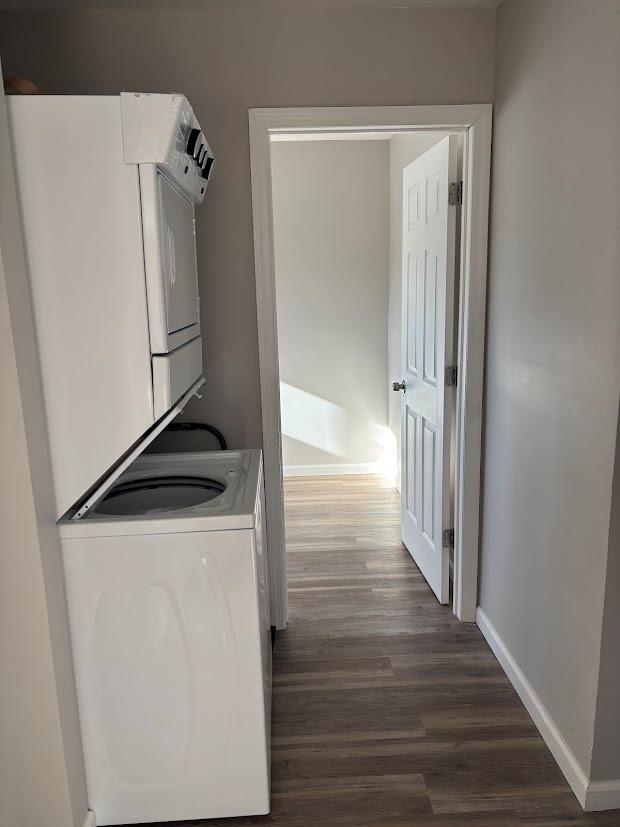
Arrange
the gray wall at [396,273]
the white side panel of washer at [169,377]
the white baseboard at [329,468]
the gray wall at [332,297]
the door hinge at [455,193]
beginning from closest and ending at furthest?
1. the white side panel of washer at [169,377]
2. the door hinge at [455,193]
3. the gray wall at [396,273]
4. the gray wall at [332,297]
5. the white baseboard at [329,468]

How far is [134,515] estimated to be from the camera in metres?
1.80

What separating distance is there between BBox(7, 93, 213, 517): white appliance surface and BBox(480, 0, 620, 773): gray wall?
1084mm

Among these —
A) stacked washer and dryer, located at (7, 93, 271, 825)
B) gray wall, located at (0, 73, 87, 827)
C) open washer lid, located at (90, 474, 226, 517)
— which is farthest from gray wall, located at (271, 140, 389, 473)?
gray wall, located at (0, 73, 87, 827)

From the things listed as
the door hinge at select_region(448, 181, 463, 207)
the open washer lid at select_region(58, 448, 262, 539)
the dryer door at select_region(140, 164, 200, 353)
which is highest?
the door hinge at select_region(448, 181, 463, 207)

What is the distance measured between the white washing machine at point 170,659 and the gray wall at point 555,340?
931 millimetres

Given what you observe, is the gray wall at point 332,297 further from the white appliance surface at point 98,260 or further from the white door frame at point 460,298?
the white appliance surface at point 98,260

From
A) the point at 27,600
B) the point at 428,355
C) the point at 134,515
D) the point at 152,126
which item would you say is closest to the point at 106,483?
the point at 134,515

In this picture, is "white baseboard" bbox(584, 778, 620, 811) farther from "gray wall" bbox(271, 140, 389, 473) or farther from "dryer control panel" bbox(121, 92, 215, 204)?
"gray wall" bbox(271, 140, 389, 473)

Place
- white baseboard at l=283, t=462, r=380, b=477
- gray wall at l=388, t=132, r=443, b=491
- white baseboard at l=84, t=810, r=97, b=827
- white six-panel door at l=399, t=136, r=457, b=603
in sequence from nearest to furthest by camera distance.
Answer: white baseboard at l=84, t=810, r=97, b=827 < white six-panel door at l=399, t=136, r=457, b=603 < gray wall at l=388, t=132, r=443, b=491 < white baseboard at l=283, t=462, r=380, b=477

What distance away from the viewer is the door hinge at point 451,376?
9.23ft

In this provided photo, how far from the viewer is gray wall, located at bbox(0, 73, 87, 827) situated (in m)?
1.48

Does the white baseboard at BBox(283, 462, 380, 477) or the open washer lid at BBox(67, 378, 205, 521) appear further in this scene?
the white baseboard at BBox(283, 462, 380, 477)

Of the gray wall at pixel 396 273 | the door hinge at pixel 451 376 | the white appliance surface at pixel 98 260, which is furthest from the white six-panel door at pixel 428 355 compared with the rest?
the white appliance surface at pixel 98 260

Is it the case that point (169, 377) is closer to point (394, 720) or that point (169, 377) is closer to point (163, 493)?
point (163, 493)
